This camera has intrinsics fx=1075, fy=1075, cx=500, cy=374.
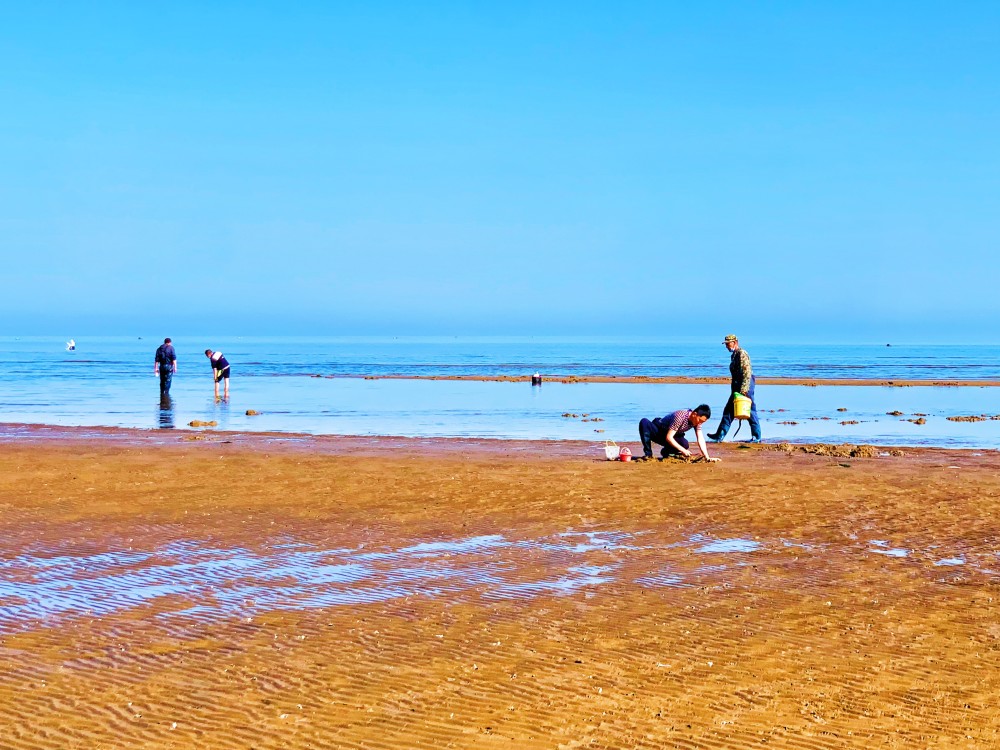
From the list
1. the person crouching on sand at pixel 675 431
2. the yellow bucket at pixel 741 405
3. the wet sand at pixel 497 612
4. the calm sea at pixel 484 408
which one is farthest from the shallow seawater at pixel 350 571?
the calm sea at pixel 484 408

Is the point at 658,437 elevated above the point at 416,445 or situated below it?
above

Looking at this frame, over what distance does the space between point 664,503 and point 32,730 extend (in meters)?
8.68

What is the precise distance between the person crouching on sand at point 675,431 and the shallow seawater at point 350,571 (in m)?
5.99

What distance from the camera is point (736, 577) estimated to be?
899 cm

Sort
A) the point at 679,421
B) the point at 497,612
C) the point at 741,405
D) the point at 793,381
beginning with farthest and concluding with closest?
1. the point at 793,381
2. the point at 741,405
3. the point at 679,421
4. the point at 497,612

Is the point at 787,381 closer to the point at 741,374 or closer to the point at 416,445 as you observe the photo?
the point at 741,374

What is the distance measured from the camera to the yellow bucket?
19.4m

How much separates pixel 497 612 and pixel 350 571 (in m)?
1.87

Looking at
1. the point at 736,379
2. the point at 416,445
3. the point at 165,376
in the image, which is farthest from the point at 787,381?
the point at 416,445

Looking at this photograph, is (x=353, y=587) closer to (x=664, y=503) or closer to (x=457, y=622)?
(x=457, y=622)

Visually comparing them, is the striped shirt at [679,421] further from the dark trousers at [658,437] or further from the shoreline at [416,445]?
the shoreline at [416,445]

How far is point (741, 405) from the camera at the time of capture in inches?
765

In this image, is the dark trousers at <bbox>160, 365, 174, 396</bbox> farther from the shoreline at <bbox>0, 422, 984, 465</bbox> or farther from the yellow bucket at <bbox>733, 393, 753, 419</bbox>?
the yellow bucket at <bbox>733, 393, 753, 419</bbox>

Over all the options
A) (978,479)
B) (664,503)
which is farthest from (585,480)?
(978,479)
